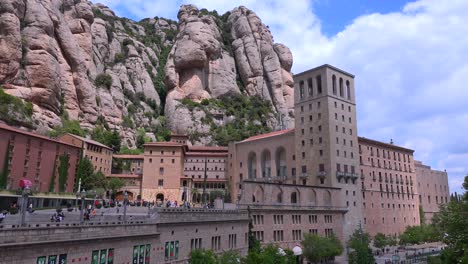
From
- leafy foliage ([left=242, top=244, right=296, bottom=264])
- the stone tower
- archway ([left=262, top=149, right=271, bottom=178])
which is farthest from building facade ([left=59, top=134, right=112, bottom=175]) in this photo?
leafy foliage ([left=242, top=244, right=296, bottom=264])

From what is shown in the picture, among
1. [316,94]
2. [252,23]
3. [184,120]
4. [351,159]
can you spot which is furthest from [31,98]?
[252,23]

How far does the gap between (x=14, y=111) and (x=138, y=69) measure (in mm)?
51645

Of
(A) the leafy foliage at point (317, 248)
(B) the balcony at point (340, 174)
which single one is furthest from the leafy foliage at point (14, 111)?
(B) the balcony at point (340, 174)

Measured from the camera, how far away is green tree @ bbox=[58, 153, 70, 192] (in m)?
59.5

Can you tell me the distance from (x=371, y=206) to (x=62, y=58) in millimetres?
66609

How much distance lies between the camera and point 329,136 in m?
62.3

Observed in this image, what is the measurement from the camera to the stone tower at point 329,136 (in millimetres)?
62156

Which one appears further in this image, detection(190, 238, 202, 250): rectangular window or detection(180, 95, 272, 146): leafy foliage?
A: detection(180, 95, 272, 146): leafy foliage

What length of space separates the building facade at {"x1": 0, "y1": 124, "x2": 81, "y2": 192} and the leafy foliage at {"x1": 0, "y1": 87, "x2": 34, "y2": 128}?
7603 millimetres

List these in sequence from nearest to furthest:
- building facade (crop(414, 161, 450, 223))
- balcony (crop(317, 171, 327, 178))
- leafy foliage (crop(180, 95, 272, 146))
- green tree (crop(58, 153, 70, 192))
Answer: green tree (crop(58, 153, 70, 192))
balcony (crop(317, 171, 327, 178))
building facade (crop(414, 161, 450, 223))
leafy foliage (crop(180, 95, 272, 146))

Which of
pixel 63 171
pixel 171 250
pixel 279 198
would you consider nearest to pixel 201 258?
pixel 171 250

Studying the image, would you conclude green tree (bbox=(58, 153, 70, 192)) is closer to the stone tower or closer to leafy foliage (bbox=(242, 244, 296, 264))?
the stone tower

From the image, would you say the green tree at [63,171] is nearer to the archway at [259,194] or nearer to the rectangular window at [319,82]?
the archway at [259,194]

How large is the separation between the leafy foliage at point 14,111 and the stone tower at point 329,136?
44377mm
